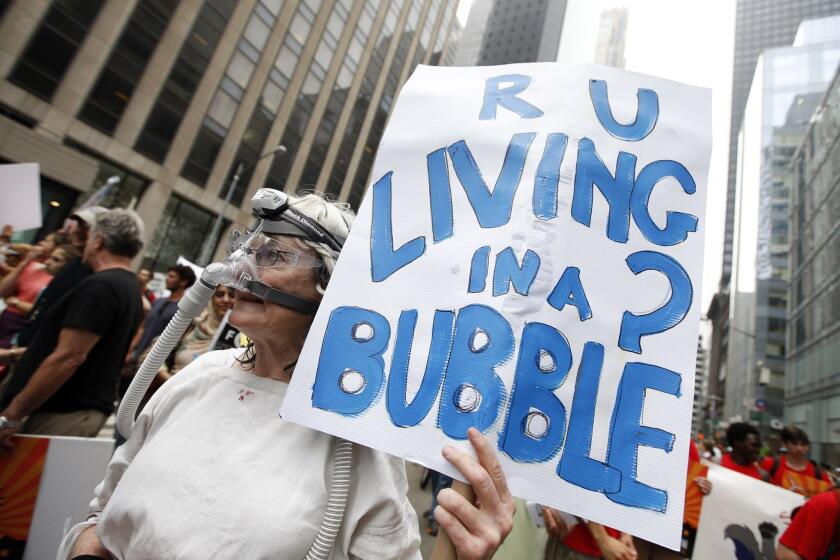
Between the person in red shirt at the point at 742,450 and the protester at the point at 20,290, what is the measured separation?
7.26m

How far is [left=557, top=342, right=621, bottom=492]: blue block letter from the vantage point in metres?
0.95

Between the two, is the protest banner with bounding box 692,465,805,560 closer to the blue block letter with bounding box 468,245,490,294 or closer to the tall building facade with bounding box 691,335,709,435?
the blue block letter with bounding box 468,245,490,294

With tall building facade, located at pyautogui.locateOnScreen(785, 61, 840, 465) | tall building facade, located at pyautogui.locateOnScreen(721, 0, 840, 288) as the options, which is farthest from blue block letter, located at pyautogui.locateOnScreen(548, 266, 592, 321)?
tall building facade, located at pyautogui.locateOnScreen(721, 0, 840, 288)

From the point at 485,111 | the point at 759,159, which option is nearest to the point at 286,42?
the point at 485,111

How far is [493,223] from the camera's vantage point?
1.14 meters

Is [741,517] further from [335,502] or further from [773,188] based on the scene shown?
[773,188]

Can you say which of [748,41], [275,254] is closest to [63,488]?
[275,254]

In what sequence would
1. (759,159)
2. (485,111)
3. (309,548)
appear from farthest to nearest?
(759,159) → (485,111) → (309,548)

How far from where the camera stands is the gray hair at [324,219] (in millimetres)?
1450

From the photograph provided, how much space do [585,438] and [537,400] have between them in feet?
0.45

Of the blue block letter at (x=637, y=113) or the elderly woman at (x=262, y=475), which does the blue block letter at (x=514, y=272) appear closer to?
the elderly woman at (x=262, y=475)

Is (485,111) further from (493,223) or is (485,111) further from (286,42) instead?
(286,42)

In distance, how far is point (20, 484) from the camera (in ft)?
6.29

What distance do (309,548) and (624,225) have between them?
1.17 meters
